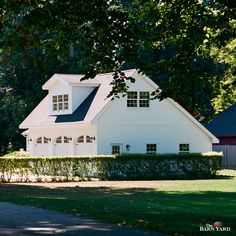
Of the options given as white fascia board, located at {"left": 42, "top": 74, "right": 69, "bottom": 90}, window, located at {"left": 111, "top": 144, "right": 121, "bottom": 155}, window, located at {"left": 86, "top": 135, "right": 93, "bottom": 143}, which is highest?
white fascia board, located at {"left": 42, "top": 74, "right": 69, "bottom": 90}

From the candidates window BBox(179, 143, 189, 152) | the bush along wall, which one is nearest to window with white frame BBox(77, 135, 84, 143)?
the bush along wall

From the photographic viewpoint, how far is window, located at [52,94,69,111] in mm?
42650

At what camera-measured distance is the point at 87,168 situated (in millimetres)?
35000

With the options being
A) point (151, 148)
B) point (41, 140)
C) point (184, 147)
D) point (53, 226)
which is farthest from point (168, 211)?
point (41, 140)

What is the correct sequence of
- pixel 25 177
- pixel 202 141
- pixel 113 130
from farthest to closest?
pixel 202 141
pixel 113 130
pixel 25 177

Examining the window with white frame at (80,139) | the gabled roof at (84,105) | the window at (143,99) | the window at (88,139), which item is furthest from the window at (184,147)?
the window with white frame at (80,139)

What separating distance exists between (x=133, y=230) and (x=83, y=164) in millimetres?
23571

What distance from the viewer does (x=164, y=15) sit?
15.8 meters

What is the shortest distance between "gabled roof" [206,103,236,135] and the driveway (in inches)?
1385

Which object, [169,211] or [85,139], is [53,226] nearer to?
[169,211]

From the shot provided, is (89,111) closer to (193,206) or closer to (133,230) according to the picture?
(193,206)

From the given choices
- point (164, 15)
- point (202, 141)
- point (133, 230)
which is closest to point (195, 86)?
point (164, 15)

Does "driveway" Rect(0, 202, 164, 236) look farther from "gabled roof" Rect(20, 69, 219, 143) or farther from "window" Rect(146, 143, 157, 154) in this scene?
"window" Rect(146, 143, 157, 154)

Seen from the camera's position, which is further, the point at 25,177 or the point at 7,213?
the point at 25,177
